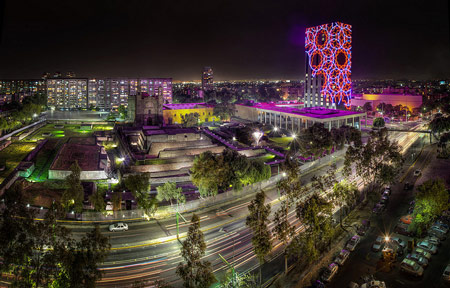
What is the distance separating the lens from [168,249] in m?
14.4

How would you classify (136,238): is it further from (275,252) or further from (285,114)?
(285,114)

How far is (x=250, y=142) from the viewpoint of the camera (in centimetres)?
3375

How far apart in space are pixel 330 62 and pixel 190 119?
24954mm

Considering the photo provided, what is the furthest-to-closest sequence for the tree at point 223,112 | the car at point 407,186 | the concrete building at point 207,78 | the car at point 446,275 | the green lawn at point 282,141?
the concrete building at point 207,78, the tree at point 223,112, the green lawn at point 282,141, the car at point 407,186, the car at point 446,275

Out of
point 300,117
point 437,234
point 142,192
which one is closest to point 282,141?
point 300,117

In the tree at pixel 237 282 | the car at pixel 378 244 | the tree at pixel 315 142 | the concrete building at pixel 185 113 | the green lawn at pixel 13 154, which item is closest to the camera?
the tree at pixel 237 282

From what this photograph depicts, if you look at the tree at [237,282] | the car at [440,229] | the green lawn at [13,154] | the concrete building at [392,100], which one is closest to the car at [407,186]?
the car at [440,229]

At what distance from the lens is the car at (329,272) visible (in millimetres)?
12508

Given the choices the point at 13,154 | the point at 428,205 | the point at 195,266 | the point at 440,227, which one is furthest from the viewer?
the point at 13,154

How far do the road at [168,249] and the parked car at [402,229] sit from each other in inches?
192

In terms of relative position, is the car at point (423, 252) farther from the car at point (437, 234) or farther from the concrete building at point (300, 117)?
the concrete building at point (300, 117)

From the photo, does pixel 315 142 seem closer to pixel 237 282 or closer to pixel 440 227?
pixel 440 227

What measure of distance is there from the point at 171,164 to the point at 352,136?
17977mm

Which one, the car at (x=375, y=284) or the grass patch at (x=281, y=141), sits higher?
the grass patch at (x=281, y=141)
